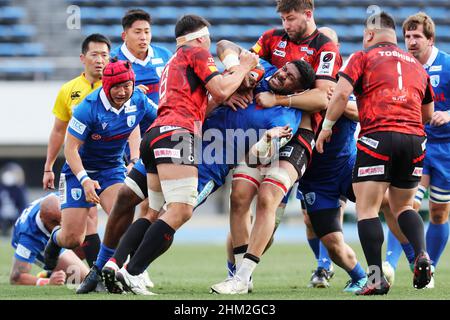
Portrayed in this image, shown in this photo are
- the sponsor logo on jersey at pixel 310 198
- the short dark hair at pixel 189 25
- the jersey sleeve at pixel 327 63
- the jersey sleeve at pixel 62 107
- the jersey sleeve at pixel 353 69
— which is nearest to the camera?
the jersey sleeve at pixel 353 69

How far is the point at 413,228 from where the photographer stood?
6.97 meters

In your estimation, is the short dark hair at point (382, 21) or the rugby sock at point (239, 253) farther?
the rugby sock at point (239, 253)

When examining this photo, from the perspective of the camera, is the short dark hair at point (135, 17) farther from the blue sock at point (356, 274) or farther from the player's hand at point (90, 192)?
the blue sock at point (356, 274)

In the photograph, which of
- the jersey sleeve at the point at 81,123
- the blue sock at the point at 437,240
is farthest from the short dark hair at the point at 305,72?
the blue sock at the point at 437,240

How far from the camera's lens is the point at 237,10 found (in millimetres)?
23797

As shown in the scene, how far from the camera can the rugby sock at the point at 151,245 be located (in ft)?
21.4

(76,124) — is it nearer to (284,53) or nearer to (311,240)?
(284,53)

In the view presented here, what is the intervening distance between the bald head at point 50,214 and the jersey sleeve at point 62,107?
3.07 feet

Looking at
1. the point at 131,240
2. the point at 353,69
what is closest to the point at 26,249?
the point at 131,240

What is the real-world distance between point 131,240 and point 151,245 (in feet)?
1.23

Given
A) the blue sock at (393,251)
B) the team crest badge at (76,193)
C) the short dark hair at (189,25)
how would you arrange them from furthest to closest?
the blue sock at (393,251)
the team crest badge at (76,193)
the short dark hair at (189,25)

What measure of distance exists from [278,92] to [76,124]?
1745 mm

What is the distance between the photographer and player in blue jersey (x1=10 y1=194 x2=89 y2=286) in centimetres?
871

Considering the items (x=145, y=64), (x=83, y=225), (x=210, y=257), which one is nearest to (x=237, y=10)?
(x=210, y=257)
